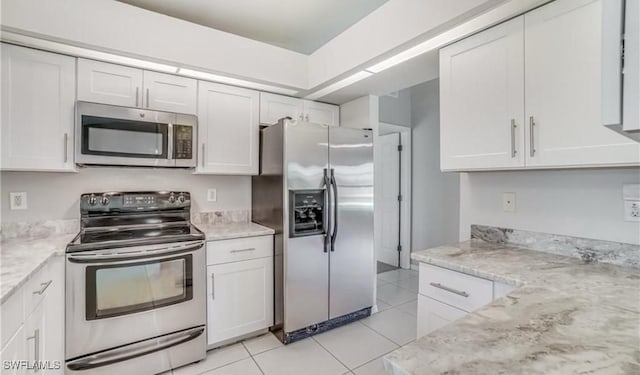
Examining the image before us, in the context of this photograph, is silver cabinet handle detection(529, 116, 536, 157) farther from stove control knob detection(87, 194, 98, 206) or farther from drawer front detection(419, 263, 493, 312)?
stove control knob detection(87, 194, 98, 206)

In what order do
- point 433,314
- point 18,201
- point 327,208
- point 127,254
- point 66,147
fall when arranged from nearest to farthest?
point 433,314 < point 127,254 < point 66,147 < point 18,201 < point 327,208

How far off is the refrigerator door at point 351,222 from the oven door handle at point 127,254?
1.14 m

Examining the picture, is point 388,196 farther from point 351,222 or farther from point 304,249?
point 304,249

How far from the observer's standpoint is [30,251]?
163 cm

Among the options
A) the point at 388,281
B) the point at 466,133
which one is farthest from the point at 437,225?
the point at 466,133

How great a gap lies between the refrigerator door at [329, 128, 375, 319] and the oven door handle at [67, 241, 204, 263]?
44.7 inches

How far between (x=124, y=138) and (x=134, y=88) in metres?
0.40

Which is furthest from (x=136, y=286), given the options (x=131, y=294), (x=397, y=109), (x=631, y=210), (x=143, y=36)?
(x=397, y=109)

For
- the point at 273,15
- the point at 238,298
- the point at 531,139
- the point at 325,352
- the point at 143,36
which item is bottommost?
the point at 325,352

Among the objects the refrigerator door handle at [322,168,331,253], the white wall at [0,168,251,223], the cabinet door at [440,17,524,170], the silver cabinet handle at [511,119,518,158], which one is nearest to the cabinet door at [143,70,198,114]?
the white wall at [0,168,251,223]

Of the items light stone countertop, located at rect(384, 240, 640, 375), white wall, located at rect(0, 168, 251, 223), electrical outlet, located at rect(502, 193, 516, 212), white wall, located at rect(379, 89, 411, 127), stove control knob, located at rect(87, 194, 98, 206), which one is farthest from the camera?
white wall, located at rect(379, 89, 411, 127)

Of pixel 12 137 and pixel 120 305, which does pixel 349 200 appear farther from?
pixel 12 137

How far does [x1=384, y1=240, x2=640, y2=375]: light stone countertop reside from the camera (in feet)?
2.08

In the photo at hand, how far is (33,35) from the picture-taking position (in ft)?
5.60
